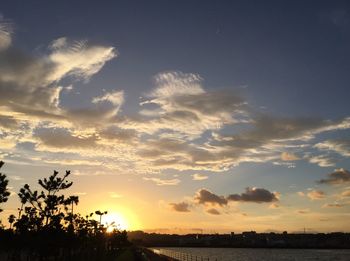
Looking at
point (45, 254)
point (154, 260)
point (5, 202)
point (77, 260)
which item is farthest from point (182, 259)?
point (5, 202)

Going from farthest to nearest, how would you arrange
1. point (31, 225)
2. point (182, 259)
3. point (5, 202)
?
point (182, 259), point (31, 225), point (5, 202)

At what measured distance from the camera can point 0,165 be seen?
32.7 metres

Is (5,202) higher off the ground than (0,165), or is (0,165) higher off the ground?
(0,165)

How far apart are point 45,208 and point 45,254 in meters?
4.73

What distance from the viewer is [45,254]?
38.0m

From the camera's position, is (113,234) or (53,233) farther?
(113,234)

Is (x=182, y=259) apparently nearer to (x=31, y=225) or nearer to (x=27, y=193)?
(x=31, y=225)

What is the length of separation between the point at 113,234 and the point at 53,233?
309 ft

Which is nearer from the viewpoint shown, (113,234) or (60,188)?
(60,188)

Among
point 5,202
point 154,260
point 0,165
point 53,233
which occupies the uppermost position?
point 0,165

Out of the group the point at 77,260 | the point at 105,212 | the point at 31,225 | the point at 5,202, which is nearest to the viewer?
the point at 5,202

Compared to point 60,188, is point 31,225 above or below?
below

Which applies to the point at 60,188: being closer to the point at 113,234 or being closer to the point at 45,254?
the point at 45,254

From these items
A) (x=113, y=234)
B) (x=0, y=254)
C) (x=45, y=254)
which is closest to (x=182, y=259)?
(x=45, y=254)
